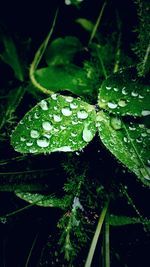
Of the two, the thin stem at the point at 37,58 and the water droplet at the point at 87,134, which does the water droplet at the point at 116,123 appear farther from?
the thin stem at the point at 37,58

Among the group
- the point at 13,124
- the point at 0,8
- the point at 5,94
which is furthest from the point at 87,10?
the point at 13,124

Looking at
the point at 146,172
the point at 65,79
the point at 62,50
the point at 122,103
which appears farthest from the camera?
the point at 62,50

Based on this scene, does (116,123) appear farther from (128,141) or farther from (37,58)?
(37,58)

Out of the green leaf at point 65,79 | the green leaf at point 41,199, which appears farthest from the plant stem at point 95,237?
the green leaf at point 65,79

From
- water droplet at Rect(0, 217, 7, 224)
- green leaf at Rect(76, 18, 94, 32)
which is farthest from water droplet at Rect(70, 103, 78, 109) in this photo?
green leaf at Rect(76, 18, 94, 32)

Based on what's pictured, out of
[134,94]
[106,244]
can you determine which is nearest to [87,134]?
[134,94]

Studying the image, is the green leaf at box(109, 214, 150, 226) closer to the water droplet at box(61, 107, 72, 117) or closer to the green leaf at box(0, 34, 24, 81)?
the water droplet at box(61, 107, 72, 117)

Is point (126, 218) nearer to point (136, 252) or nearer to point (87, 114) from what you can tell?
point (136, 252)
